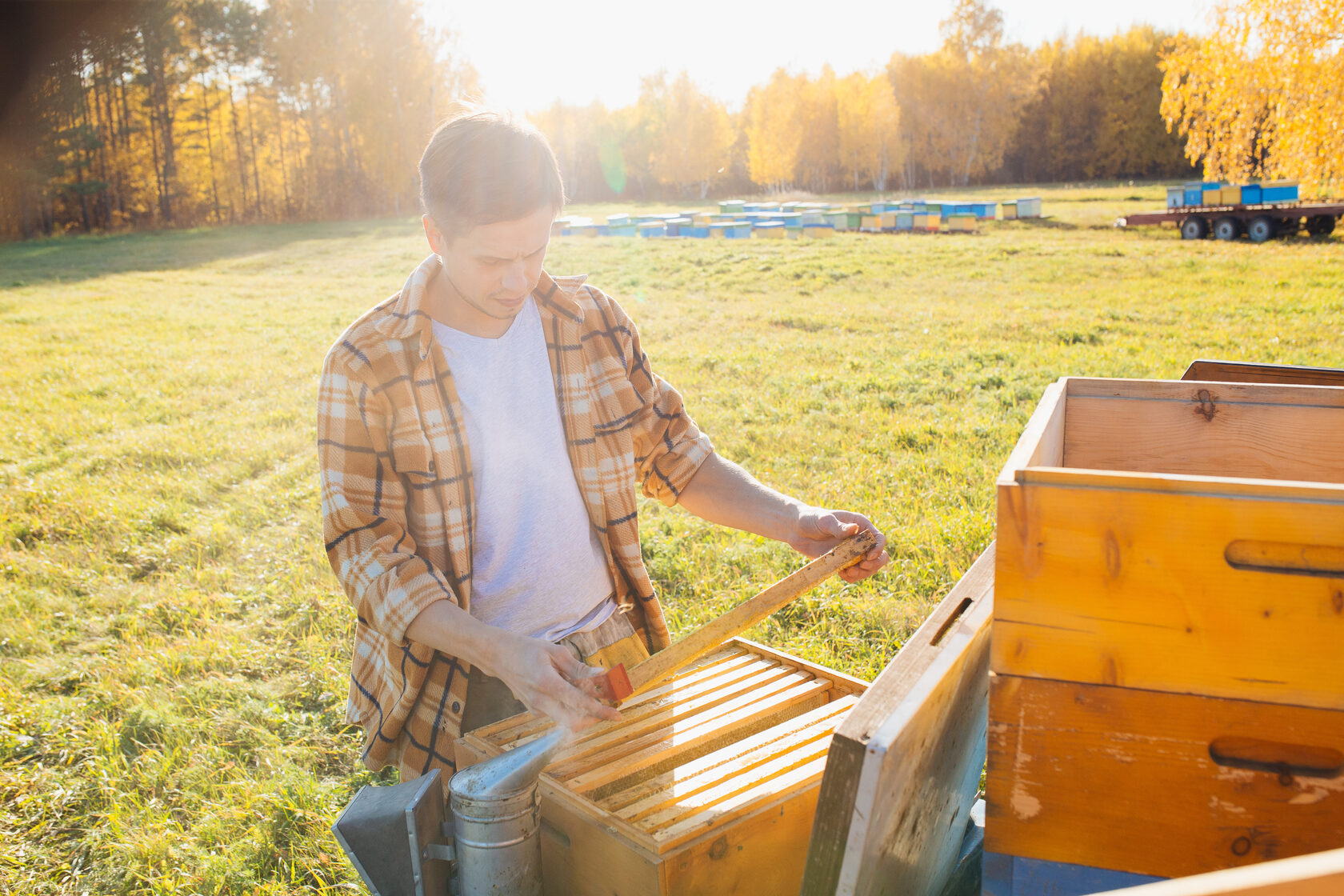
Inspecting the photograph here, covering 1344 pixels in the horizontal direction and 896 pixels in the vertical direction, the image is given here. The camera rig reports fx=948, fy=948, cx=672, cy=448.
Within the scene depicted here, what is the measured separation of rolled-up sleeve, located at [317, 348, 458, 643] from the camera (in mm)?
2047

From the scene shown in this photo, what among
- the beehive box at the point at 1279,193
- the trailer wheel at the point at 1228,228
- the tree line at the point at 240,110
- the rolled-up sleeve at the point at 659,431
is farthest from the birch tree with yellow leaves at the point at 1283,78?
the tree line at the point at 240,110

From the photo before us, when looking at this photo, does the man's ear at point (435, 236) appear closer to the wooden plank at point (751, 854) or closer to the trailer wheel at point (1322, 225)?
the wooden plank at point (751, 854)


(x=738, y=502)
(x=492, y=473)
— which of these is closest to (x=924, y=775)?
(x=738, y=502)

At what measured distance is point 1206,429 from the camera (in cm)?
230

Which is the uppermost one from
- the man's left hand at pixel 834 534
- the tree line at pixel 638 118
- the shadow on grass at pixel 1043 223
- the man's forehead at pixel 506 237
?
the tree line at pixel 638 118

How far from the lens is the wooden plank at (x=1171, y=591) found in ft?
3.99

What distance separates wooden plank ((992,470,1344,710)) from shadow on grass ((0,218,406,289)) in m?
23.5

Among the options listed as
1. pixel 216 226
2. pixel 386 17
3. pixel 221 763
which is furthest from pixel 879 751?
pixel 386 17

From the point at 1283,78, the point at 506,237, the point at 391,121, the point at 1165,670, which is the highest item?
the point at 391,121

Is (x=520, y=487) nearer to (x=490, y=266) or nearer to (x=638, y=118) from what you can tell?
(x=490, y=266)

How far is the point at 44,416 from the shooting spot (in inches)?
341

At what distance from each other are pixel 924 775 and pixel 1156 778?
322 millimetres

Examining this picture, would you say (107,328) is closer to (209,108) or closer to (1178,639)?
(1178,639)

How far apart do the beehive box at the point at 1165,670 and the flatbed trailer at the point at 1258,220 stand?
67.2 feet
